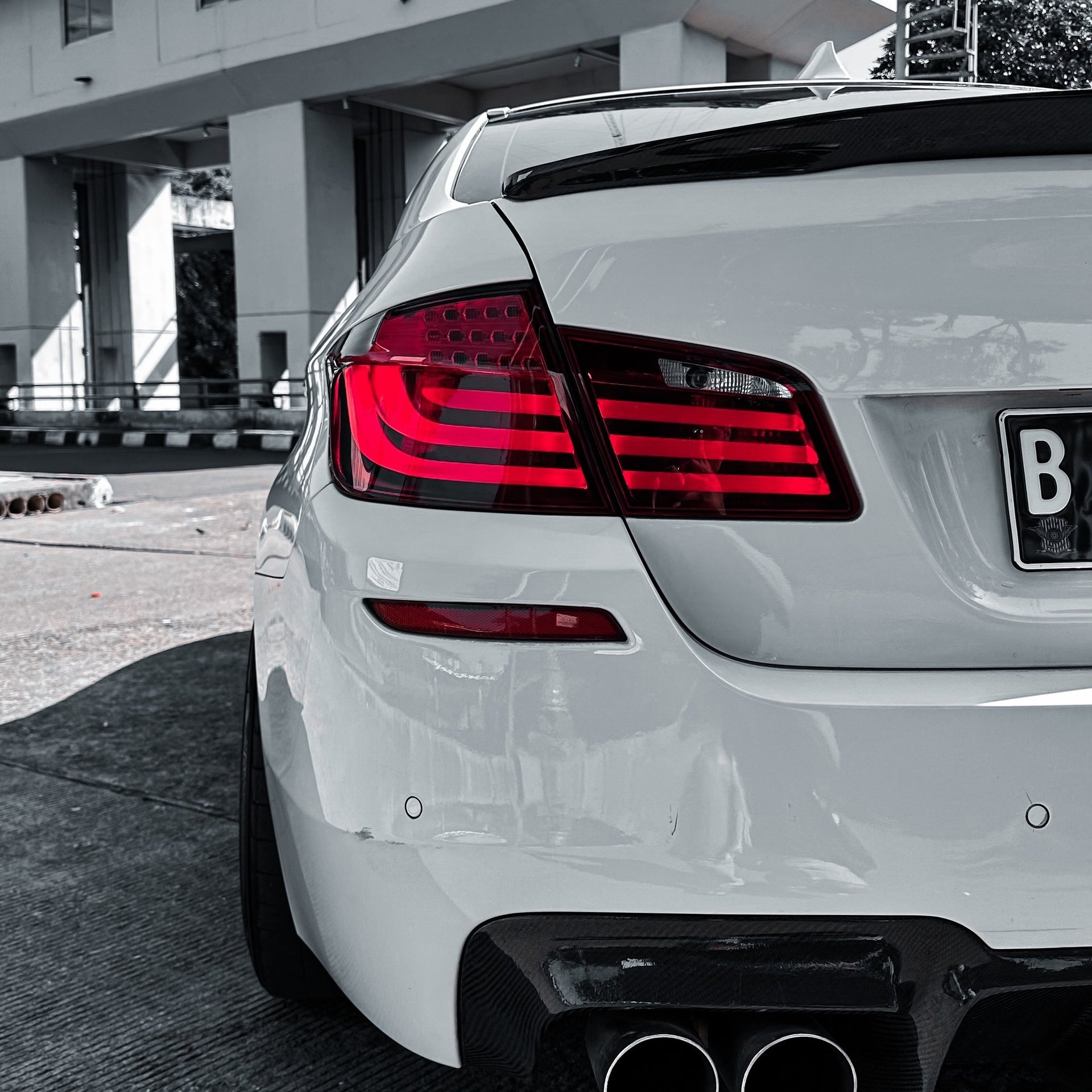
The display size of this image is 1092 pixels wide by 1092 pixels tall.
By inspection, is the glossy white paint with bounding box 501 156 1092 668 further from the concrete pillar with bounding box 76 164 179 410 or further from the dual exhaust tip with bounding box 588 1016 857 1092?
the concrete pillar with bounding box 76 164 179 410

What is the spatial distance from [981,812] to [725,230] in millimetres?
608

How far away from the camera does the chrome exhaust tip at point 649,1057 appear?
127 cm

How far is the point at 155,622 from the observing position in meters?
4.90

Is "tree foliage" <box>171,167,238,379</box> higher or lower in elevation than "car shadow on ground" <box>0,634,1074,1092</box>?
higher

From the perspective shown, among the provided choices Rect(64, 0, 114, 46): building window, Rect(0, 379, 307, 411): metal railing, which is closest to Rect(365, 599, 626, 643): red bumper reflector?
Rect(0, 379, 307, 411): metal railing

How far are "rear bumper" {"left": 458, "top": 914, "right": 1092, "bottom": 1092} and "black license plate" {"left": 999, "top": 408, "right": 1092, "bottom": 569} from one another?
0.38 metres

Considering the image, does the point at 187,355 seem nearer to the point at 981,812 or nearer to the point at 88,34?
the point at 88,34

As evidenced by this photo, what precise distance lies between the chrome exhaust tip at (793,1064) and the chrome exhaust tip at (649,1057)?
1.6 inches

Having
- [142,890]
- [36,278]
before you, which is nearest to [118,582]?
[142,890]

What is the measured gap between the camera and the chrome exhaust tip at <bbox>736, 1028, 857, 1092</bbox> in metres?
1.28

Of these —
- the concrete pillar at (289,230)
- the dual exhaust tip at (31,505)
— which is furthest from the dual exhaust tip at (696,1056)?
the concrete pillar at (289,230)

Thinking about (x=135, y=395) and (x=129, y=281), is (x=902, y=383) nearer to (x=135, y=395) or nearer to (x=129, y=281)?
(x=135, y=395)

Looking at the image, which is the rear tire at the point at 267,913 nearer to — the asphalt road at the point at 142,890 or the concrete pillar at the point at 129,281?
the asphalt road at the point at 142,890

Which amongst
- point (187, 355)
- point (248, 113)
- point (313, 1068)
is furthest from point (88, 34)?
point (313, 1068)
